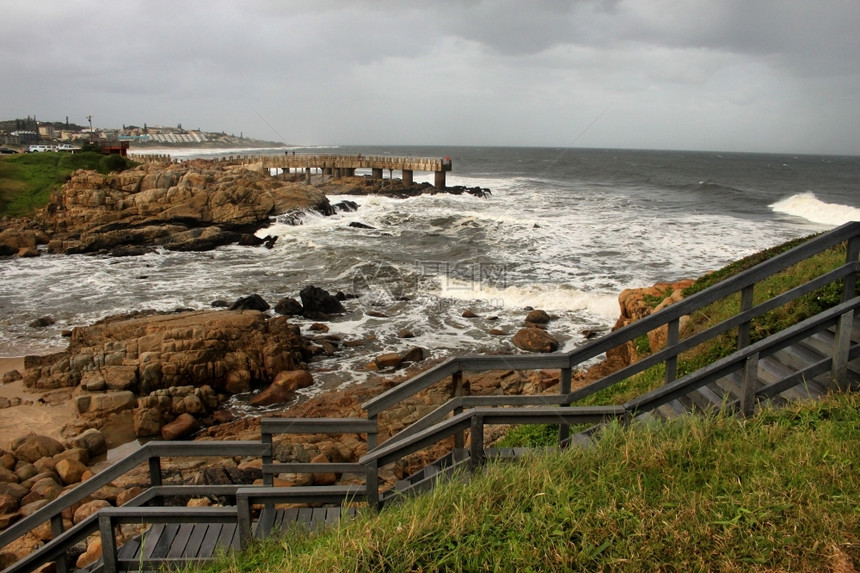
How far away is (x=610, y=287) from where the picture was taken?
20.8 meters

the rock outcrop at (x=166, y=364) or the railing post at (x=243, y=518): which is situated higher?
the railing post at (x=243, y=518)

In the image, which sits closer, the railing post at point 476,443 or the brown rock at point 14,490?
the railing post at point 476,443

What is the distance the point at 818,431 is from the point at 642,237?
95.2ft

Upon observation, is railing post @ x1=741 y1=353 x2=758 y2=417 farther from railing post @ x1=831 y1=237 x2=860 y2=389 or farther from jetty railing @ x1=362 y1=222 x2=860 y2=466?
railing post @ x1=831 y1=237 x2=860 y2=389

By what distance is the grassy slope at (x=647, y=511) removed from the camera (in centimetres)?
339

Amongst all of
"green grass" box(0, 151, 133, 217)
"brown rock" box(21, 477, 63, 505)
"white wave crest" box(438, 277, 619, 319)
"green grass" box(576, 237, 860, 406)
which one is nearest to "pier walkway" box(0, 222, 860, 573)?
"green grass" box(576, 237, 860, 406)

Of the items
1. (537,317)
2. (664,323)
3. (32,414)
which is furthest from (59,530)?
(537,317)

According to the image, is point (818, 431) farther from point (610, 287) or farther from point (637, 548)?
point (610, 287)

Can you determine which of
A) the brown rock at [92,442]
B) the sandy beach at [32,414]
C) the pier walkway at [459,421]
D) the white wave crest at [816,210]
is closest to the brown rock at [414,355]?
the brown rock at [92,442]

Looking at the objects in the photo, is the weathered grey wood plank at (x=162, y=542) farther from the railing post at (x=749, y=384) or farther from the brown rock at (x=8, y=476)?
the brown rock at (x=8, y=476)

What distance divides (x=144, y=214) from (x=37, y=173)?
15324 mm

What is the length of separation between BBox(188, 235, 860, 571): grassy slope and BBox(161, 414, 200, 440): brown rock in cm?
729

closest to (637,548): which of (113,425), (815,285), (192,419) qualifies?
(815,285)

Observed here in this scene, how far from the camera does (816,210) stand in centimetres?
4481
